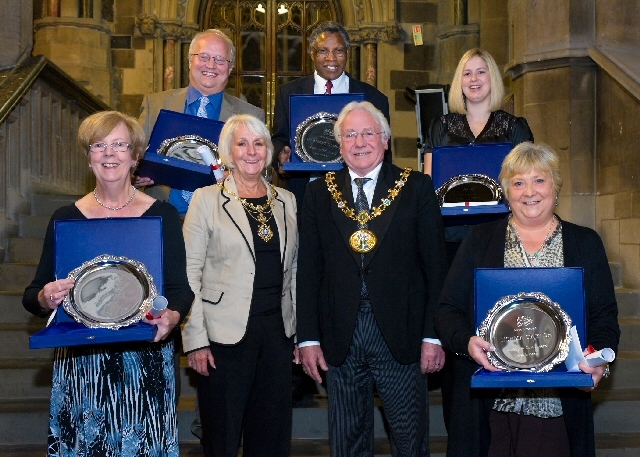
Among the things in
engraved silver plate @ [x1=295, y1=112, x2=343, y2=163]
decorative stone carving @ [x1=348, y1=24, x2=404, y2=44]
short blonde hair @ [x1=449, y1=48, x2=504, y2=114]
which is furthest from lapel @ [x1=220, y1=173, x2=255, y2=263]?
decorative stone carving @ [x1=348, y1=24, x2=404, y2=44]

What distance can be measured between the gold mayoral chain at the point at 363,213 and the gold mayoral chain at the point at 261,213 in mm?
276

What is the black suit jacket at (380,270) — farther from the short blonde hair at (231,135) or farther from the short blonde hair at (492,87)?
the short blonde hair at (492,87)

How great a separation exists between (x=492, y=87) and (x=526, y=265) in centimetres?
142

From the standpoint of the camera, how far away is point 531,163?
3086 mm

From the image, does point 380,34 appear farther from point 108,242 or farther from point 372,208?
point 108,242

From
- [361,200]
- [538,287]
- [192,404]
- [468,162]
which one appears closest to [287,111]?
[468,162]

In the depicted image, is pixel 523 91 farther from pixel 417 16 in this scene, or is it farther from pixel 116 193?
pixel 116 193

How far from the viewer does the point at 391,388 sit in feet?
11.3

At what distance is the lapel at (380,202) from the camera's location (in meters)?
3.47

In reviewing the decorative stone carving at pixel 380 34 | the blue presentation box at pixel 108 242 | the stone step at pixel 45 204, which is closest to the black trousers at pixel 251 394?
the blue presentation box at pixel 108 242

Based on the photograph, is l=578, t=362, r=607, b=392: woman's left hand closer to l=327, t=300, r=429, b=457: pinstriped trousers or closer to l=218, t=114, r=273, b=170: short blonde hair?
l=327, t=300, r=429, b=457: pinstriped trousers

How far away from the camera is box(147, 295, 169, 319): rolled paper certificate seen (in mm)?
2836

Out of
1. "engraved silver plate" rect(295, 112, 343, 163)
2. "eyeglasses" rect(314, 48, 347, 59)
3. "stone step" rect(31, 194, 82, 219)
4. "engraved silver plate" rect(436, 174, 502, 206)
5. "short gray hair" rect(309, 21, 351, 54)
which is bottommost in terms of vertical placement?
"engraved silver plate" rect(436, 174, 502, 206)

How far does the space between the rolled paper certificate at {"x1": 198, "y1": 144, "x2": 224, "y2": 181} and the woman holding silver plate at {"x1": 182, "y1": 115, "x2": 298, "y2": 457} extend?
14cm
